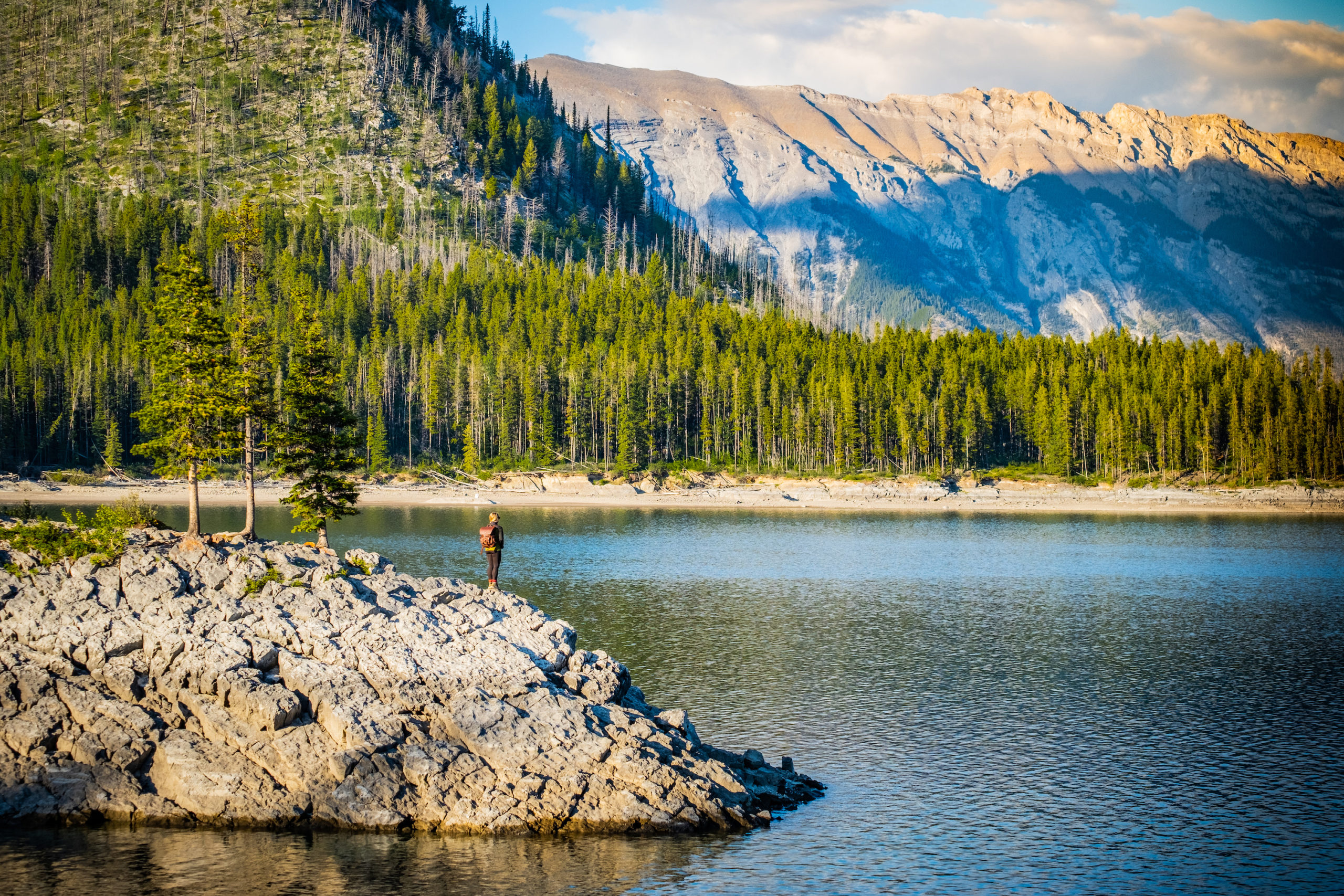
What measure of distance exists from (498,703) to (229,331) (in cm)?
2469

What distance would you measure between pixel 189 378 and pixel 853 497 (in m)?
103

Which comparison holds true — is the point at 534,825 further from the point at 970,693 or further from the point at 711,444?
the point at 711,444

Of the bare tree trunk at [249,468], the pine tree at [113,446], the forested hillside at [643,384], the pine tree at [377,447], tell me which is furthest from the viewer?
the pine tree at [377,447]

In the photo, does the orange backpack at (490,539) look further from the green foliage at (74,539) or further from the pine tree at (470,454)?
the pine tree at (470,454)

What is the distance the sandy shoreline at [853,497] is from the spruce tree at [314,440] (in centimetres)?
7785

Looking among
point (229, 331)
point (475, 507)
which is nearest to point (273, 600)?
point (229, 331)

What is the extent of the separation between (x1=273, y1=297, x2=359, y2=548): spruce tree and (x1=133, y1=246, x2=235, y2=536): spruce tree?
11.4 feet

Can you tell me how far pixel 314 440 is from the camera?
1729 inches

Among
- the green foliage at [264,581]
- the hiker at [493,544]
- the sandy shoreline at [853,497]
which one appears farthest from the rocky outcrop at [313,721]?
the sandy shoreline at [853,497]

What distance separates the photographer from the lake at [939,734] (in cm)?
2117

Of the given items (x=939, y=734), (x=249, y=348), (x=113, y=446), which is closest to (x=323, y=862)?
(x=939, y=734)

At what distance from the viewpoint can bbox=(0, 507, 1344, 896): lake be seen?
2117cm

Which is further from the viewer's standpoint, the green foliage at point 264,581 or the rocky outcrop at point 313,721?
the green foliage at point 264,581

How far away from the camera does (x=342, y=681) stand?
85.1 feet
